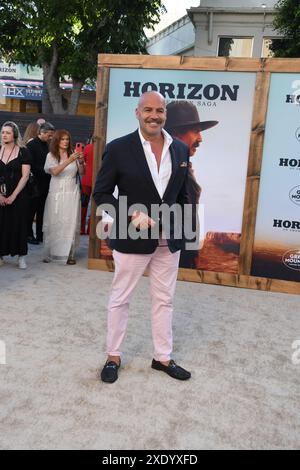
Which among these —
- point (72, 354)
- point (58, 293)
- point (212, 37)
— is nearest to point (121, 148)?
point (72, 354)

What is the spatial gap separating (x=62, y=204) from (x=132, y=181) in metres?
3.52

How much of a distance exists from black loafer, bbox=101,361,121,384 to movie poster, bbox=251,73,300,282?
2.81m

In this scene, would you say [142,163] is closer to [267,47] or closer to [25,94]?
[267,47]

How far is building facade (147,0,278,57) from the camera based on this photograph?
18.8 meters

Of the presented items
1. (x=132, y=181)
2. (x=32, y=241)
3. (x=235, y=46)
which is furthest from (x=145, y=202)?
(x=235, y=46)

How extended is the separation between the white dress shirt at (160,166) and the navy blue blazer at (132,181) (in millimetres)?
24

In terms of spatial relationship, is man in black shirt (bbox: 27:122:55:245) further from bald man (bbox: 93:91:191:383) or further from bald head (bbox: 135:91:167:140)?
bald head (bbox: 135:91:167:140)

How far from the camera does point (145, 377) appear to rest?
3352 millimetres

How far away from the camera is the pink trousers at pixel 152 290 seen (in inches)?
125

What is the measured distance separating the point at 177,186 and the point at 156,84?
9.30ft

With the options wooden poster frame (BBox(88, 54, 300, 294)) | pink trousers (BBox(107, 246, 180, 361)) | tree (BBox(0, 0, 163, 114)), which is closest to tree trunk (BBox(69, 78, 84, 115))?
tree (BBox(0, 0, 163, 114))

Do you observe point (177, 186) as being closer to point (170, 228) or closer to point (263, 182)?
point (170, 228)

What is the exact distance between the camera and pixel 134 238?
3.09 meters

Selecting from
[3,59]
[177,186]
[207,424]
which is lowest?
[207,424]
